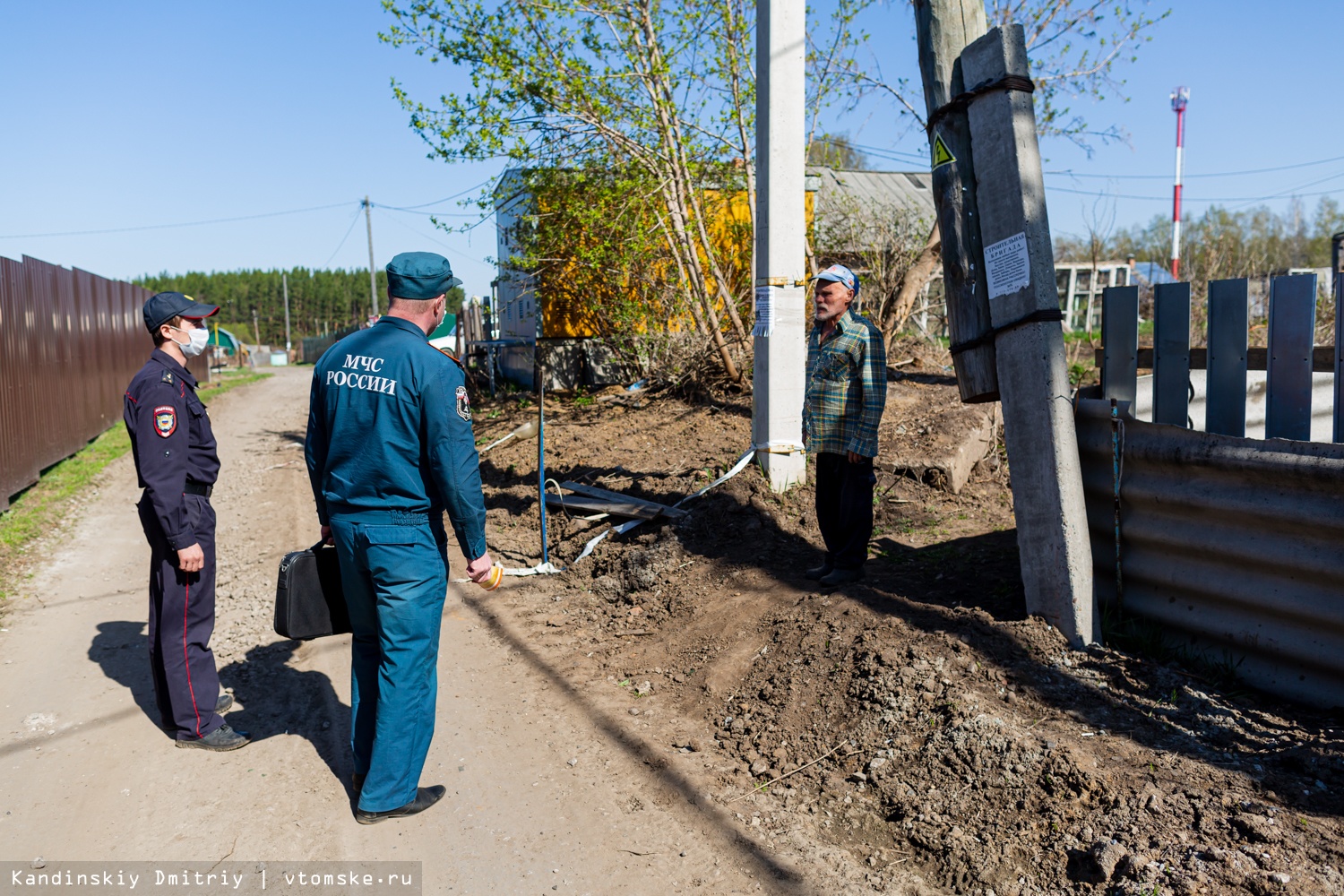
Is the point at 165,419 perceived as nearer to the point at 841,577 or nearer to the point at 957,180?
the point at 841,577

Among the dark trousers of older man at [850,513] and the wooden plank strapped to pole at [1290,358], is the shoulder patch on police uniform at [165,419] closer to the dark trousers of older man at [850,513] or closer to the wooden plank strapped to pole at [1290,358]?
the dark trousers of older man at [850,513]

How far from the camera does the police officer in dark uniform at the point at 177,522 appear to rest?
416 centimetres

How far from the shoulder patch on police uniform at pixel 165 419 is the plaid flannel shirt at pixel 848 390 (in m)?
3.26

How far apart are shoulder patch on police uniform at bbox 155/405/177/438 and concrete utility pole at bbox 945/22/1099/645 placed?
3801 millimetres

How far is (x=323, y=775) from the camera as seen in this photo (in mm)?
4020

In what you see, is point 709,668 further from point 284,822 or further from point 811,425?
point 284,822

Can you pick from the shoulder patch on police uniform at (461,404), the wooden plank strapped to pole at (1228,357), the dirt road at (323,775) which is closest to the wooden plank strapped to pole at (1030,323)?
the wooden plank strapped to pole at (1228,357)

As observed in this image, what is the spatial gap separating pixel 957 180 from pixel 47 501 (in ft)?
33.3

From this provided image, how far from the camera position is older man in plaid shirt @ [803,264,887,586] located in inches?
202

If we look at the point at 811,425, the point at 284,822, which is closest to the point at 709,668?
the point at 811,425

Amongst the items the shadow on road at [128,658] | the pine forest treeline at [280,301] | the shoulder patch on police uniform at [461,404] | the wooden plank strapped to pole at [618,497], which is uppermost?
the pine forest treeline at [280,301]

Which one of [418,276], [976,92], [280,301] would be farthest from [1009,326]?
[280,301]

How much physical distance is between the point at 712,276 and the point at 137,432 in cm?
821

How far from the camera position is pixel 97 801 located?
3.79 metres
